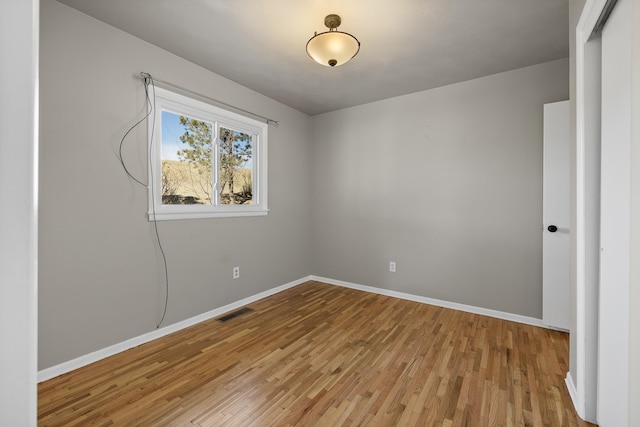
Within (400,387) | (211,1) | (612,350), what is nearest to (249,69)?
(211,1)

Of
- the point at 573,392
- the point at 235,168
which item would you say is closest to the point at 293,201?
the point at 235,168

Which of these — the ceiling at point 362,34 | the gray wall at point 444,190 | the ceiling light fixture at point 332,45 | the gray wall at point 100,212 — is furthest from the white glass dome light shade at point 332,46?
the gray wall at point 444,190

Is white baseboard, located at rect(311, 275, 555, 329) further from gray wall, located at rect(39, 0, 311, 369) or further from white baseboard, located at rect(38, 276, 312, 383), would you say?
gray wall, located at rect(39, 0, 311, 369)

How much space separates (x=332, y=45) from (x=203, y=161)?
69.7 inches

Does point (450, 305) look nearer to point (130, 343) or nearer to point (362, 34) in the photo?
point (362, 34)

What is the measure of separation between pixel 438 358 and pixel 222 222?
244cm

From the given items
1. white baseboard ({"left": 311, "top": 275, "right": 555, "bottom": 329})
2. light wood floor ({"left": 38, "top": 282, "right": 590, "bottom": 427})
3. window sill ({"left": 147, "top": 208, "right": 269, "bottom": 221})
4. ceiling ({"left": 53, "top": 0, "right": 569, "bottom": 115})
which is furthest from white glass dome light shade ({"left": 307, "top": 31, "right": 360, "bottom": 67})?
white baseboard ({"left": 311, "top": 275, "right": 555, "bottom": 329})

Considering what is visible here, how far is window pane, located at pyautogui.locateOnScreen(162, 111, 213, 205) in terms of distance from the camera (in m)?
2.60

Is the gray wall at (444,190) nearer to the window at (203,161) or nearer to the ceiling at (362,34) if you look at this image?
the ceiling at (362,34)

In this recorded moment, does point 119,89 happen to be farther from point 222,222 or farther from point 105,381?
point 105,381

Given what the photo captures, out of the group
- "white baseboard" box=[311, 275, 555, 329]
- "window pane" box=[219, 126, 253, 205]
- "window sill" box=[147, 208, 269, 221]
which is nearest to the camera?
"window sill" box=[147, 208, 269, 221]

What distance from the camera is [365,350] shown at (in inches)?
89.1

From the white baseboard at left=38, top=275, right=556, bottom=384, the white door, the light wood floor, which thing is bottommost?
the light wood floor

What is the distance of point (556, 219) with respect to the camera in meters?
2.56
